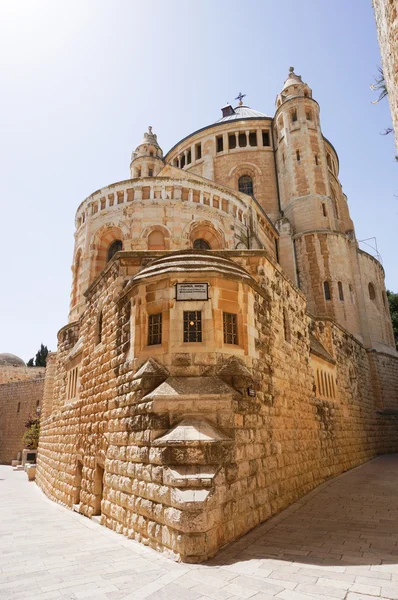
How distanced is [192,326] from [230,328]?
778mm

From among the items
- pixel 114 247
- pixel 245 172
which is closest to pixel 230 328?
pixel 114 247

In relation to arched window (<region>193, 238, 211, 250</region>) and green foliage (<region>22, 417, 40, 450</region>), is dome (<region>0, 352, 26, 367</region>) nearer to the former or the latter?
green foliage (<region>22, 417, 40, 450</region>)

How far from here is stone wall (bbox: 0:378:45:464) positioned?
3184 centimetres

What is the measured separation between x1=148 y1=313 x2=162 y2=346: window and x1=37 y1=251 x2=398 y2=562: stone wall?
0.38ft

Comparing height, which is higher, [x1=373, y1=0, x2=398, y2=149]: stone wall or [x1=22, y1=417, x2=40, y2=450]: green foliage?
[x1=373, y1=0, x2=398, y2=149]: stone wall

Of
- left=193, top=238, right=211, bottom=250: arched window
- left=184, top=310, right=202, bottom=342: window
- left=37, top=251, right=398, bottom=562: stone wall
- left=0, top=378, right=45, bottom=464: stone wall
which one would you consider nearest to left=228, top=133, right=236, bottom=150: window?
left=193, top=238, right=211, bottom=250: arched window

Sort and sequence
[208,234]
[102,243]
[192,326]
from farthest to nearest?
[102,243]
[208,234]
[192,326]

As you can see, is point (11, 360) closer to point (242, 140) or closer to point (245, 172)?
point (245, 172)

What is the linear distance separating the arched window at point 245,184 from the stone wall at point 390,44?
2781cm

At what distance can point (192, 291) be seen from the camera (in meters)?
6.74

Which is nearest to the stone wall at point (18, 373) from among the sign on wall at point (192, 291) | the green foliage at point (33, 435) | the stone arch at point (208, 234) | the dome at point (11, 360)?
the dome at point (11, 360)

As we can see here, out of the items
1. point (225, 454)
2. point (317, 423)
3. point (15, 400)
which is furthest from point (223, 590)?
point (15, 400)

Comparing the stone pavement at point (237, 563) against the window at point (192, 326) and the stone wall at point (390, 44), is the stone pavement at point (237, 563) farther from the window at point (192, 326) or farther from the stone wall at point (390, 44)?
the stone wall at point (390, 44)

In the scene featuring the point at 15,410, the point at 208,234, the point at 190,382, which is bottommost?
the point at 190,382
